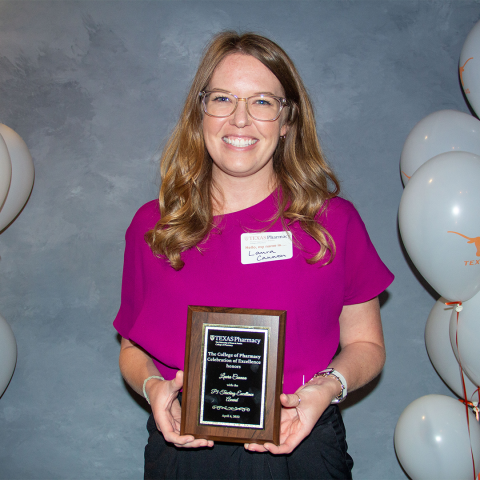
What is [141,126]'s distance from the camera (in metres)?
2.46

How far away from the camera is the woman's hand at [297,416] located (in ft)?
4.06

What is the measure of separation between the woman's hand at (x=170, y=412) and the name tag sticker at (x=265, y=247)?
0.44 metres

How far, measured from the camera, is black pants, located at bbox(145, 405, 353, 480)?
4.58 ft

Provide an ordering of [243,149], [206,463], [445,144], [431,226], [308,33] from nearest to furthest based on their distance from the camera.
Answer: [206,463] → [243,149] → [431,226] → [445,144] → [308,33]

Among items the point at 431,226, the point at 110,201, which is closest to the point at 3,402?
the point at 110,201


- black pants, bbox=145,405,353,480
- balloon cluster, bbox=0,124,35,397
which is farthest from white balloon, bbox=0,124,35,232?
black pants, bbox=145,405,353,480

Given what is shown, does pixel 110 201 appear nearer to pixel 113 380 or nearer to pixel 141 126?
pixel 141 126

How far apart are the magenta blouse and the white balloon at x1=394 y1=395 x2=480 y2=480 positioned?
800 millimetres

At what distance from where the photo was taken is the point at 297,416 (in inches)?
50.9

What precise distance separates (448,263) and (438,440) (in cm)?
78

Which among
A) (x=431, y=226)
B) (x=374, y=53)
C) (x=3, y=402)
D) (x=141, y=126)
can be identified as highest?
(x=374, y=53)

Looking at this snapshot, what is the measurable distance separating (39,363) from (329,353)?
166 centimetres

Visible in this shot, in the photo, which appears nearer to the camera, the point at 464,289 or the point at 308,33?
the point at 464,289

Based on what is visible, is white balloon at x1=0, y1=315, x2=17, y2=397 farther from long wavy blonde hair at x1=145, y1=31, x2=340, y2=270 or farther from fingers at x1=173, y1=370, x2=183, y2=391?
fingers at x1=173, y1=370, x2=183, y2=391
